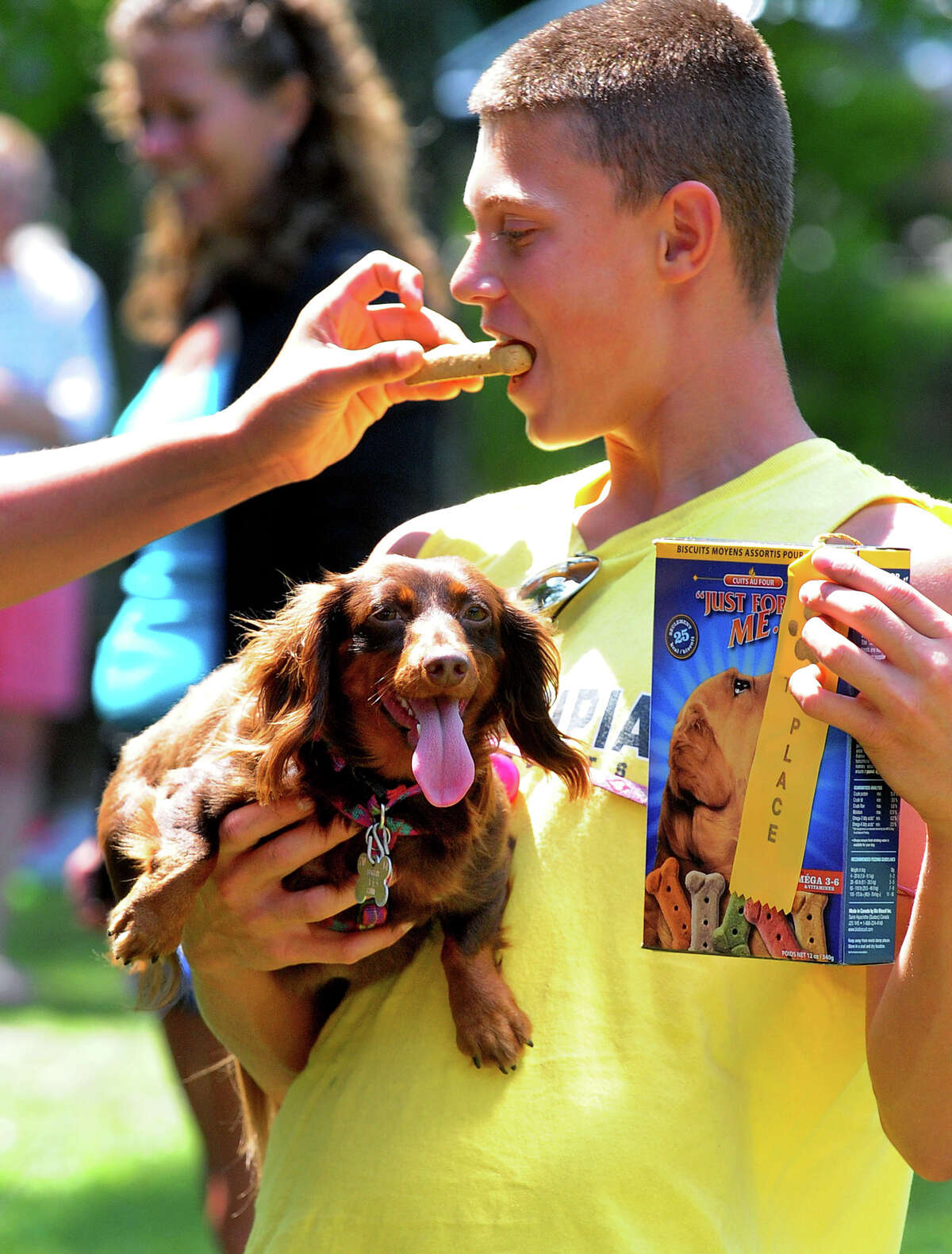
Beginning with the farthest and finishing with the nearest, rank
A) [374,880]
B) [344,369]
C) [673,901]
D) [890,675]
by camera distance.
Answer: [344,369]
[374,880]
[673,901]
[890,675]

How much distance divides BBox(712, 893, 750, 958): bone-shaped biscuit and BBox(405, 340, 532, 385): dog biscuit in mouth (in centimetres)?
86

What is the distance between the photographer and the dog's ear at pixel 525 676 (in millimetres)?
2062

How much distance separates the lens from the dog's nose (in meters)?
1.93

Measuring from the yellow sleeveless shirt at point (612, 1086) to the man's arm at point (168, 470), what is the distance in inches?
21.6

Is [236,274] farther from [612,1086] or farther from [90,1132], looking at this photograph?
[90,1132]

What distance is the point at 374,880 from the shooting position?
2.08 metres

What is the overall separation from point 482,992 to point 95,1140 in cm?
361

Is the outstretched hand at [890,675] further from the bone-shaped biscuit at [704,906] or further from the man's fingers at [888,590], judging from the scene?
the bone-shaped biscuit at [704,906]

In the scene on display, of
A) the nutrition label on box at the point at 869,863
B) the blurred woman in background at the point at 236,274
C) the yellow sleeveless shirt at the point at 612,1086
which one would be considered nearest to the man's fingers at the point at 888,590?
the nutrition label on box at the point at 869,863

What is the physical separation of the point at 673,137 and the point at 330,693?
97cm

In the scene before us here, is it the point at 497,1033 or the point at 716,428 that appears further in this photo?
the point at 716,428

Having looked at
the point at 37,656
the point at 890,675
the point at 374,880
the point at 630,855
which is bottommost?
the point at 37,656

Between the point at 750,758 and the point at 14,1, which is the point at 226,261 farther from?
the point at 14,1

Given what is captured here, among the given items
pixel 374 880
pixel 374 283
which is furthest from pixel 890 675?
pixel 374 283
